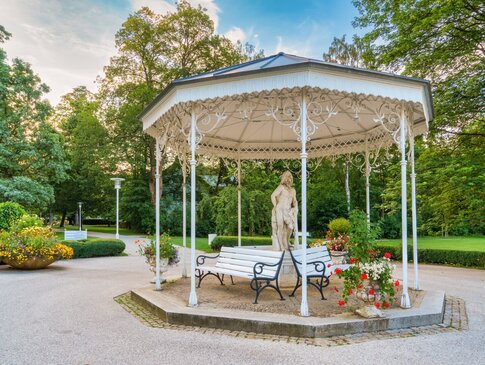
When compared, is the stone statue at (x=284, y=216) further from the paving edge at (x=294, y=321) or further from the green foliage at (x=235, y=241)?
the green foliage at (x=235, y=241)

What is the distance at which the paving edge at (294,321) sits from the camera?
5.00m

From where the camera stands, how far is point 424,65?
13445 millimetres

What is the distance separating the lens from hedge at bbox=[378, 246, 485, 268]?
13188 millimetres

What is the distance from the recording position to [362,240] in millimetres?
5477

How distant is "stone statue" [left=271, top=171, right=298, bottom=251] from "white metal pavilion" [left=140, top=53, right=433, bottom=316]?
1.30 m

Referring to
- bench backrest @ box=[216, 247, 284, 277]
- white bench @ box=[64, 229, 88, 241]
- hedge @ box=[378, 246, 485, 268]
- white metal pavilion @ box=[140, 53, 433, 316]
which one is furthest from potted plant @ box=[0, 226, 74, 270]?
hedge @ box=[378, 246, 485, 268]

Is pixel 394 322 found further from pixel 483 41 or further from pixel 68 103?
pixel 68 103

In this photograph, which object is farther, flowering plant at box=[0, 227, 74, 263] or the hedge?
the hedge

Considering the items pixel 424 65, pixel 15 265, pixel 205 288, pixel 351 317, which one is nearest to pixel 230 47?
pixel 424 65

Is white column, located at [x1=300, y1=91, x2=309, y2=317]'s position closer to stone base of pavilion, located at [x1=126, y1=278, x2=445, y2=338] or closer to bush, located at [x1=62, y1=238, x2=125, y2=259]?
stone base of pavilion, located at [x1=126, y1=278, x2=445, y2=338]

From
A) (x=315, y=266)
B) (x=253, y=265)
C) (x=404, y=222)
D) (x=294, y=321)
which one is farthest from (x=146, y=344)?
(x=404, y=222)

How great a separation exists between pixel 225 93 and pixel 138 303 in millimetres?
4352

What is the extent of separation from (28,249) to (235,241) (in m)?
9.74

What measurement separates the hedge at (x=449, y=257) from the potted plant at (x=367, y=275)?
999 centimetres
